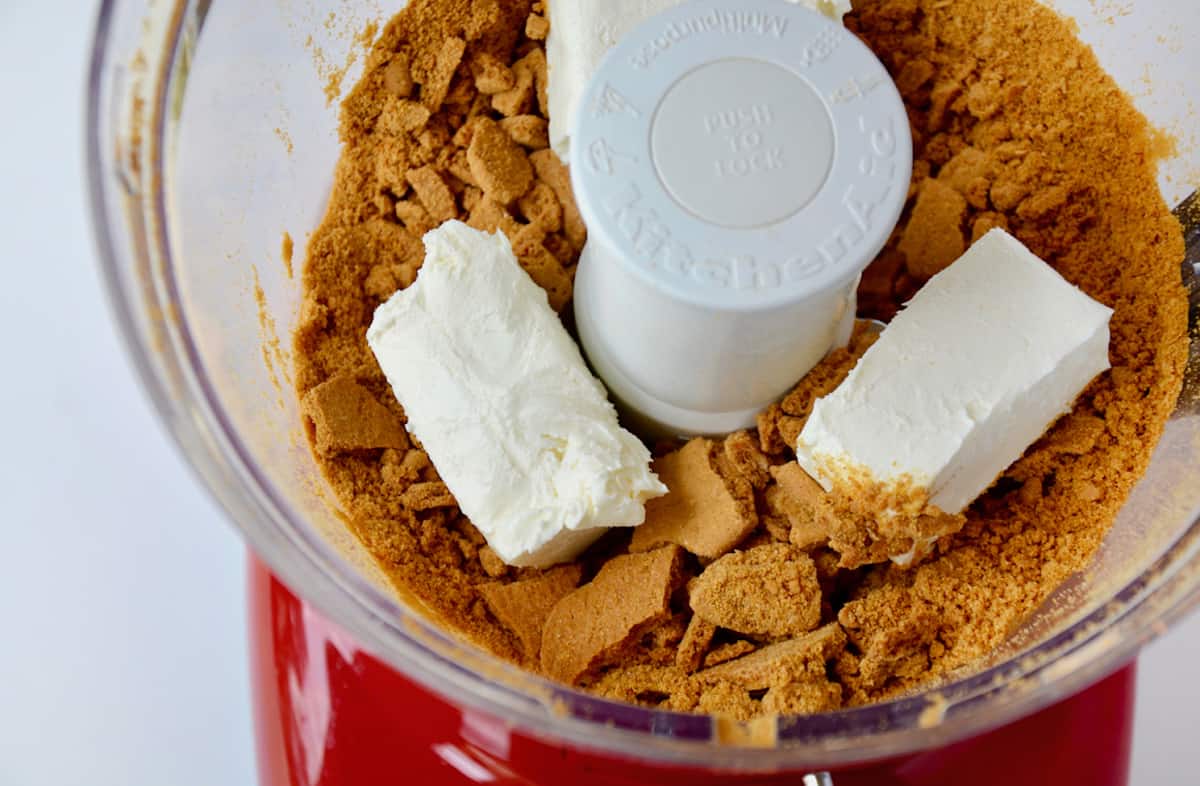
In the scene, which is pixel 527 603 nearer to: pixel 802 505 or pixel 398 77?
pixel 802 505

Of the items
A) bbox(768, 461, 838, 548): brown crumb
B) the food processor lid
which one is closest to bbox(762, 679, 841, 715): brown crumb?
bbox(768, 461, 838, 548): brown crumb

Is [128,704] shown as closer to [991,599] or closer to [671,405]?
[671,405]

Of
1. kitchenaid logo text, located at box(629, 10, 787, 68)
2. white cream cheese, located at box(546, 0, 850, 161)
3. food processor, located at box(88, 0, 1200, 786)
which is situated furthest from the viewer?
white cream cheese, located at box(546, 0, 850, 161)

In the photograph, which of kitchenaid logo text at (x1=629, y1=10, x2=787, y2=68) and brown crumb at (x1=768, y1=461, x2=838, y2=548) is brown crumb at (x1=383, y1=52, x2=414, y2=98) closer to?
kitchenaid logo text at (x1=629, y1=10, x2=787, y2=68)

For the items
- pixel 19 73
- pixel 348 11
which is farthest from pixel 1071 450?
pixel 19 73

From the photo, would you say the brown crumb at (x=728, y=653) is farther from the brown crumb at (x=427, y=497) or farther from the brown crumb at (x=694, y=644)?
the brown crumb at (x=427, y=497)

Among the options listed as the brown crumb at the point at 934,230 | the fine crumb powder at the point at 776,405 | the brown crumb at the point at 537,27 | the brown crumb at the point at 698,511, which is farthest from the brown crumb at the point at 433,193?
the brown crumb at the point at 934,230
